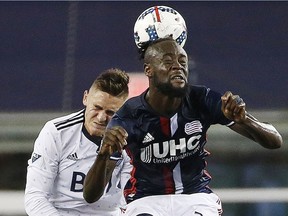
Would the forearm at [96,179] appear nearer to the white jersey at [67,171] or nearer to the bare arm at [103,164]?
the bare arm at [103,164]

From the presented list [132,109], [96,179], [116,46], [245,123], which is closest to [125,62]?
[116,46]

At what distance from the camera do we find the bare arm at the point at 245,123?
3602 millimetres

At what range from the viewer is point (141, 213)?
→ 3.98m

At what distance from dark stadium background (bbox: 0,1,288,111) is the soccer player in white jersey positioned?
228cm

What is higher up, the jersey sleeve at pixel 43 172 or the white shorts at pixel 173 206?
the jersey sleeve at pixel 43 172

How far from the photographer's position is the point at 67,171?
4520mm

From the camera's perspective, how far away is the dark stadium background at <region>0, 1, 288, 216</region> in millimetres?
6629

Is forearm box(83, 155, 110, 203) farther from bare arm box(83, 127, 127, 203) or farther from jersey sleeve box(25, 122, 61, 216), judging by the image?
jersey sleeve box(25, 122, 61, 216)

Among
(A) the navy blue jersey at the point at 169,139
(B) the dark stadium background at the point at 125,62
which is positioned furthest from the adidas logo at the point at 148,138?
(B) the dark stadium background at the point at 125,62

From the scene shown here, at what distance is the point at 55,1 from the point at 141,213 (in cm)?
343

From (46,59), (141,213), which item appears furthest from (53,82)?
(141,213)

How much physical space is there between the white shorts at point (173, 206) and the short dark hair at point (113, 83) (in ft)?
2.01

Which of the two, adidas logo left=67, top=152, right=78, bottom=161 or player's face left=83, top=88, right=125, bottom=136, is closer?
player's face left=83, top=88, right=125, bottom=136

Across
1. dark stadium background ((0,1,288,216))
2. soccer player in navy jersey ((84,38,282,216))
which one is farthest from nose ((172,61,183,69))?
dark stadium background ((0,1,288,216))
